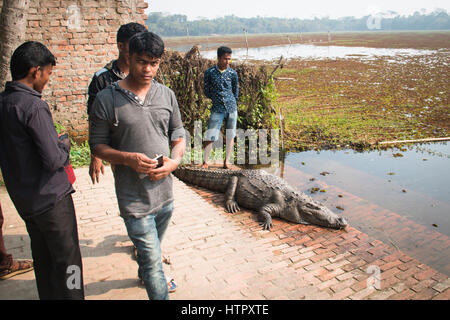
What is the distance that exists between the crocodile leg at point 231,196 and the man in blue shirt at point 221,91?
104 cm

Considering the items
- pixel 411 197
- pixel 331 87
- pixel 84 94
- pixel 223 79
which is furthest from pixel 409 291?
pixel 331 87

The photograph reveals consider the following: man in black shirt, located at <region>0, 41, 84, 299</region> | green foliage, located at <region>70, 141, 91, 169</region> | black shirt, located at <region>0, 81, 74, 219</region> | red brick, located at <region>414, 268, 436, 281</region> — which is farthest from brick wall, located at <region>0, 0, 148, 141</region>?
red brick, located at <region>414, 268, 436, 281</region>

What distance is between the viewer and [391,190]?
583 centimetres

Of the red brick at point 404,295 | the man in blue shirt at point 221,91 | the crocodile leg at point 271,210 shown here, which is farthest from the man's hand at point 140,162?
the man in blue shirt at point 221,91

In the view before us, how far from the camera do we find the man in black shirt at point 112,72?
2.63m

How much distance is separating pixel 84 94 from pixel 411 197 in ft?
22.0

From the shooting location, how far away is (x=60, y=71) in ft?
20.5

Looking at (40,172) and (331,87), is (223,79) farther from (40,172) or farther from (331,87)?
(331,87)

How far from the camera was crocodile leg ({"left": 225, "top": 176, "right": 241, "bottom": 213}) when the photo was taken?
4.79m

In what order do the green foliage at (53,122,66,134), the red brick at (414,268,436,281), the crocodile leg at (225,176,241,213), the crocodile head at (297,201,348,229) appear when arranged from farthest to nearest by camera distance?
1. the green foliage at (53,122,66,134)
2. the crocodile leg at (225,176,241,213)
3. the crocodile head at (297,201,348,229)
4. the red brick at (414,268,436,281)

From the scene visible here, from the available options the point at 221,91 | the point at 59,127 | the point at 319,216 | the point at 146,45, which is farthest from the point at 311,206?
the point at 59,127

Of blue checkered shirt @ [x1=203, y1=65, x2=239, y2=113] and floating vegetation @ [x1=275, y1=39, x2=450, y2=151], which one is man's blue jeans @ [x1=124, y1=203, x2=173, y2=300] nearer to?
blue checkered shirt @ [x1=203, y1=65, x2=239, y2=113]

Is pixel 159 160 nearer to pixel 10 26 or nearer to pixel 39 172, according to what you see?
pixel 39 172

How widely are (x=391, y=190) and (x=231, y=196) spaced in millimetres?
3158
